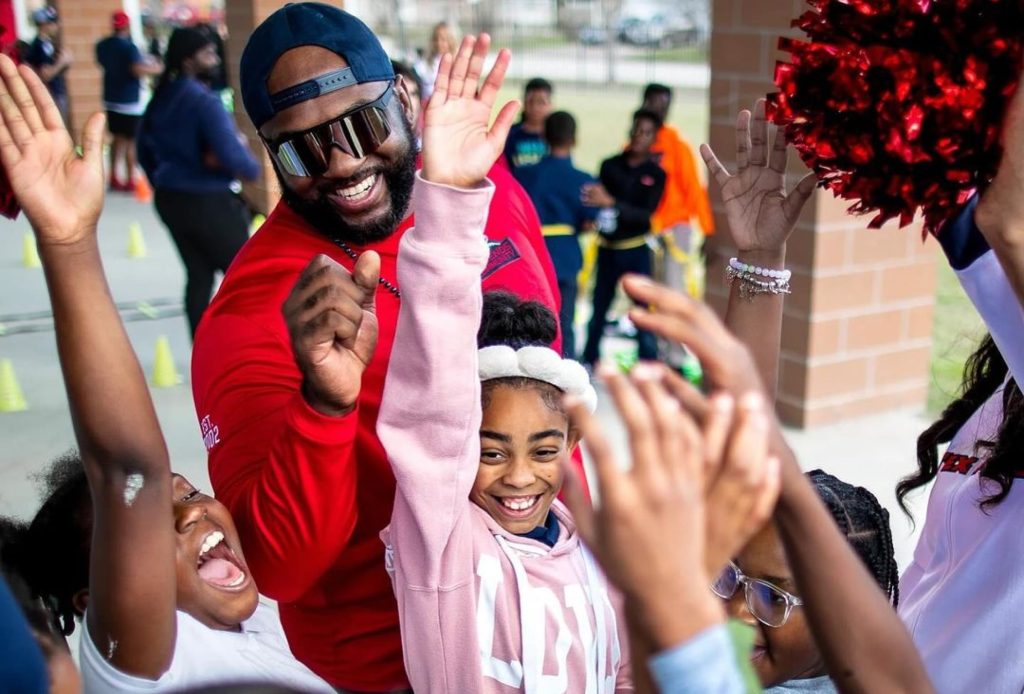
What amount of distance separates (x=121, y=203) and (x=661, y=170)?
24.0 feet

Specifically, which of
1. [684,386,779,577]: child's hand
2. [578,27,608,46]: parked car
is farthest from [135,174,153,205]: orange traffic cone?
[578,27,608,46]: parked car

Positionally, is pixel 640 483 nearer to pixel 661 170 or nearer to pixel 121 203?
pixel 661 170

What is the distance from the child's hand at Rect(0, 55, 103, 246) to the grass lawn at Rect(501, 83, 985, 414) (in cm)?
179

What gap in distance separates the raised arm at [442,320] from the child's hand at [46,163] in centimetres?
41

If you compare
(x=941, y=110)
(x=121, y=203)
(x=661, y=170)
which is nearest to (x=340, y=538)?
(x=941, y=110)

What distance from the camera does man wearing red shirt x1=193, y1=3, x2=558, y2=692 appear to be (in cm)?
154

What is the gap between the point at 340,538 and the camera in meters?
1.66

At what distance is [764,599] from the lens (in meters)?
1.82

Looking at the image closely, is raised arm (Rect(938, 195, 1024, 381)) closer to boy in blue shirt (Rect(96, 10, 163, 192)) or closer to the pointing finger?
the pointing finger

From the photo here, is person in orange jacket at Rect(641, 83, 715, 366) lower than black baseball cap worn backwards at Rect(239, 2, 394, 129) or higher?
lower

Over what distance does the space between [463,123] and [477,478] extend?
0.60 meters

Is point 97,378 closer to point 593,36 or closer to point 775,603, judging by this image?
point 775,603

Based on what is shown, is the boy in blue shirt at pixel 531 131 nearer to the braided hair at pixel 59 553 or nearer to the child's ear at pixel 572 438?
the child's ear at pixel 572 438

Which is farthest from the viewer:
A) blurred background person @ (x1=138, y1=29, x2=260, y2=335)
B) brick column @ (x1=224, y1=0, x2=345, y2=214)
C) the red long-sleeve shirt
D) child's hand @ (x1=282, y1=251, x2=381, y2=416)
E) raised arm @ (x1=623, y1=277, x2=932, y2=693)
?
brick column @ (x1=224, y1=0, x2=345, y2=214)
